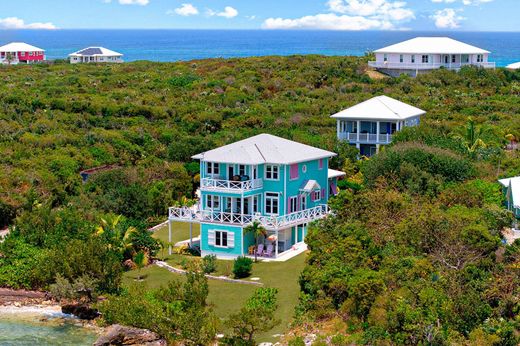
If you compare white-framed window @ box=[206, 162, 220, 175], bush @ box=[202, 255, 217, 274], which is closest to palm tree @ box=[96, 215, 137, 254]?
bush @ box=[202, 255, 217, 274]

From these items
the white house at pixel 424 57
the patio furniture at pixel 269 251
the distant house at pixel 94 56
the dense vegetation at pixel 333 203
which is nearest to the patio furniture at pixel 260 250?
the patio furniture at pixel 269 251

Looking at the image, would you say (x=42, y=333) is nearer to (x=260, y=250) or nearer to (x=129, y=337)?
(x=129, y=337)

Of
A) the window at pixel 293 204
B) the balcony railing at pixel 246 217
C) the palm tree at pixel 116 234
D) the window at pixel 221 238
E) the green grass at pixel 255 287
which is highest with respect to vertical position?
the window at pixel 293 204

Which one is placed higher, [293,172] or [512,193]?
[293,172]

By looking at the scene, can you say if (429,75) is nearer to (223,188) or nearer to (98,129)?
(98,129)

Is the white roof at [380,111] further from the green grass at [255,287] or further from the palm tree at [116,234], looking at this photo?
the palm tree at [116,234]

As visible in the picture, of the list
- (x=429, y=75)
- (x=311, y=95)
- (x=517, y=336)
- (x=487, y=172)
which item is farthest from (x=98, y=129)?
(x=517, y=336)

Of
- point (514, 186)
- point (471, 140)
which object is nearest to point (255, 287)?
point (514, 186)

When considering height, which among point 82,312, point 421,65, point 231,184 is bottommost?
point 82,312
